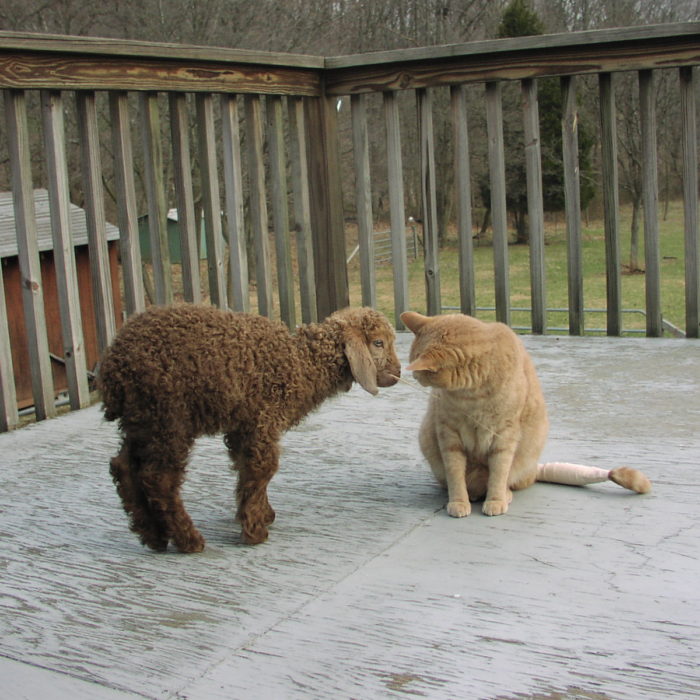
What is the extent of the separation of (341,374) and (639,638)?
3.91ft

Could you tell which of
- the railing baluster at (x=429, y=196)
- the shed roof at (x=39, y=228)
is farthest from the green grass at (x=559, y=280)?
the railing baluster at (x=429, y=196)

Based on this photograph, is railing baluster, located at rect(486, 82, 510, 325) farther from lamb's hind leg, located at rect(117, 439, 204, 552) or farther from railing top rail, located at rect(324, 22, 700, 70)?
lamb's hind leg, located at rect(117, 439, 204, 552)

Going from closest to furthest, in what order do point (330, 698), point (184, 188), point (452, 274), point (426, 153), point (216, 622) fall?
point (330, 698) < point (216, 622) < point (184, 188) < point (426, 153) < point (452, 274)

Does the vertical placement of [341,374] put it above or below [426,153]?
below

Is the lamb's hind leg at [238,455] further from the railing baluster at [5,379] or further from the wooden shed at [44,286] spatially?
the wooden shed at [44,286]

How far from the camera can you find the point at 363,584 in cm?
234

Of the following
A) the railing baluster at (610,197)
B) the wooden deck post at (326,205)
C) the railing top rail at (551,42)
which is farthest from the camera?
→ the wooden deck post at (326,205)

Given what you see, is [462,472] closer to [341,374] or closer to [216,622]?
[341,374]

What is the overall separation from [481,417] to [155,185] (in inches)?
85.7

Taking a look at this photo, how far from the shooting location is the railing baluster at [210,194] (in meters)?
4.54

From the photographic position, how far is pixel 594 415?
3717 mm

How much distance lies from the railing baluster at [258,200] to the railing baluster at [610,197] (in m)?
1.79

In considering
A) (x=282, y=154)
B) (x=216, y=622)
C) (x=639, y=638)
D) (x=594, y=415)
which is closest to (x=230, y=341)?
(x=216, y=622)

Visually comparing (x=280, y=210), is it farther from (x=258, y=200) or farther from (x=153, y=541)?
(x=153, y=541)
